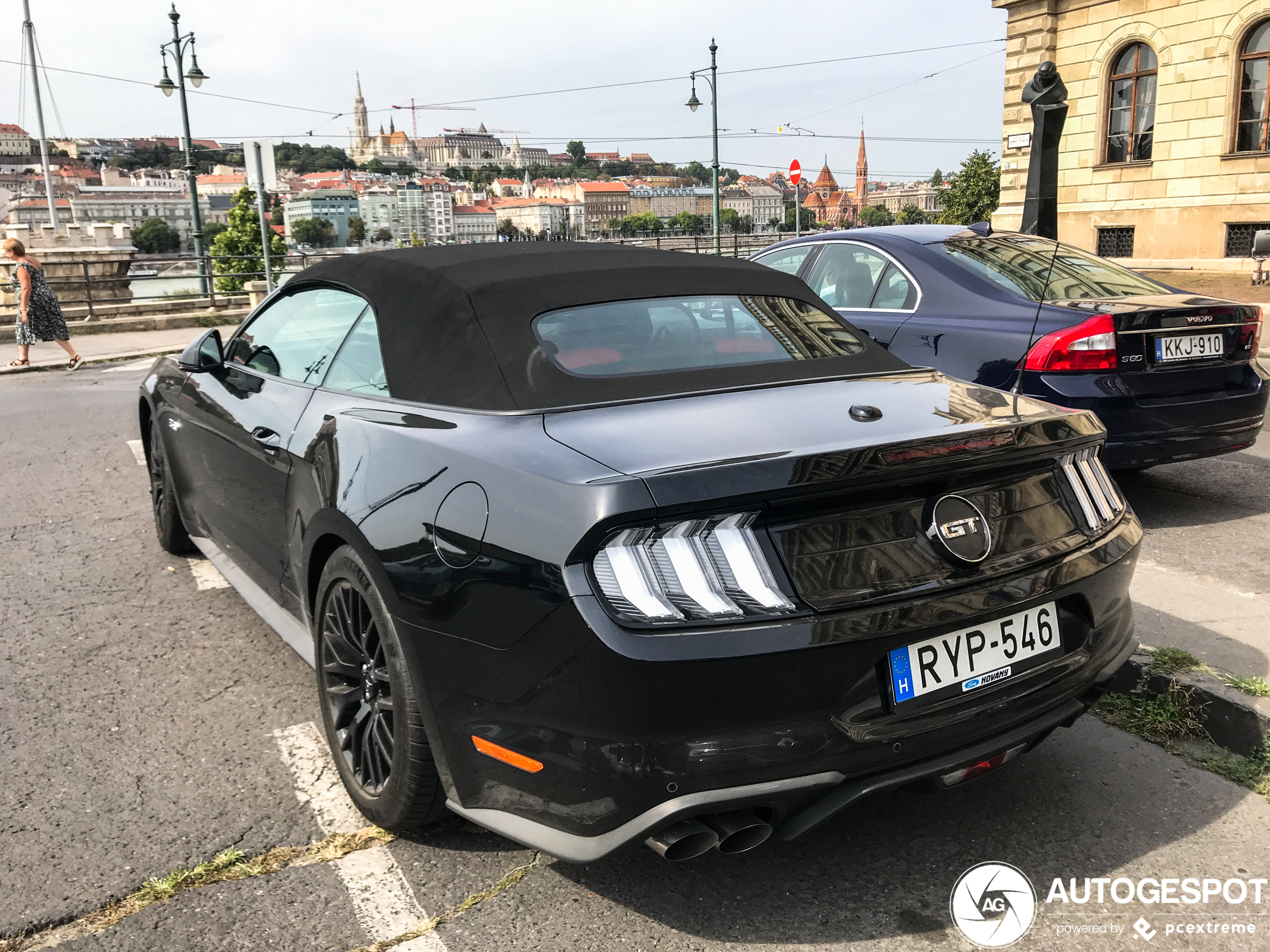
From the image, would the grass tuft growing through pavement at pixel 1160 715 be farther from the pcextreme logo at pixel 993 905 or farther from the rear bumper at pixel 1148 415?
the rear bumper at pixel 1148 415

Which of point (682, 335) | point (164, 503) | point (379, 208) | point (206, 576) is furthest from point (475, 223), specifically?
point (682, 335)

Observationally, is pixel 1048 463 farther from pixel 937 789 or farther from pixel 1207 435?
pixel 1207 435

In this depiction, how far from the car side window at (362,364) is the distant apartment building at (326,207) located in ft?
574

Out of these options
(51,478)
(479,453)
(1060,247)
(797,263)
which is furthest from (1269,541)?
(51,478)

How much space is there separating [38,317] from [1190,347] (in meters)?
14.6

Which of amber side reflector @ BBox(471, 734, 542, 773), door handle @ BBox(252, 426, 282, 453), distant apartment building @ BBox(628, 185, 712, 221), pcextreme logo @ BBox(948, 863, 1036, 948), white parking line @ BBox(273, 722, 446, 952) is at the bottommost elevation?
pcextreme logo @ BBox(948, 863, 1036, 948)

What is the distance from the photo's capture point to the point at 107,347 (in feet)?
58.2

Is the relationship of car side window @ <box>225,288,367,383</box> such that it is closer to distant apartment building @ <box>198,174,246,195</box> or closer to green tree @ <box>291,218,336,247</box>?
green tree @ <box>291,218,336,247</box>

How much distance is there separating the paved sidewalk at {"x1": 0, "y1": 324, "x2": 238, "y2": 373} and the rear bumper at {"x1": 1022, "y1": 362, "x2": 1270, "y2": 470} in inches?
492

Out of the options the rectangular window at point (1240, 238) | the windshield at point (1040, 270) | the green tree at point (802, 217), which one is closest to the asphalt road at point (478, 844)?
the windshield at point (1040, 270)

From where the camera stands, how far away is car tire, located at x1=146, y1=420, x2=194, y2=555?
4.95m

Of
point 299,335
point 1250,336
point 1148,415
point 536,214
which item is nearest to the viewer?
point 299,335

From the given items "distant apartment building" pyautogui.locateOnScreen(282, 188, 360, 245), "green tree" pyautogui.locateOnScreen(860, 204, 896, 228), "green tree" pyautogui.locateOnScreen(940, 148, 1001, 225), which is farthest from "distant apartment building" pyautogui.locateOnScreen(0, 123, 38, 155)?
"green tree" pyautogui.locateOnScreen(940, 148, 1001, 225)

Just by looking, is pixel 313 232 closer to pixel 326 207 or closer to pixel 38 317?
pixel 326 207
